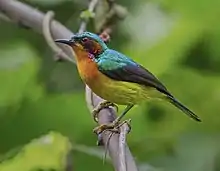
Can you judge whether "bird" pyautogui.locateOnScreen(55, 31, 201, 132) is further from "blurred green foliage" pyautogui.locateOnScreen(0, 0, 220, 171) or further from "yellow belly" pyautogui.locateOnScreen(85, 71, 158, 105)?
"blurred green foliage" pyautogui.locateOnScreen(0, 0, 220, 171)

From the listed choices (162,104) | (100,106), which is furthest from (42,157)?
(162,104)

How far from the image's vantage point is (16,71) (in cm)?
181

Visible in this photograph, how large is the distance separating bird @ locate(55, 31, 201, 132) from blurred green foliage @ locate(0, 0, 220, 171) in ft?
1.14

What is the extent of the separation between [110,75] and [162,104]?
0.47 m

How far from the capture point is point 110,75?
1249 mm

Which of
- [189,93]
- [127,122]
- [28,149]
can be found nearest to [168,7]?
[189,93]

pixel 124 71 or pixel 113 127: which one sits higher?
pixel 124 71

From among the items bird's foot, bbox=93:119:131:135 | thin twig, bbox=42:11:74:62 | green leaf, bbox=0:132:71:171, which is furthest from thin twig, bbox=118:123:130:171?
thin twig, bbox=42:11:74:62

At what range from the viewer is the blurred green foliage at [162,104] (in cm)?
165

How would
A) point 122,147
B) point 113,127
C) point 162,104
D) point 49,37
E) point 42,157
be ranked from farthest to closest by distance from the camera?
point 162,104 → point 49,37 → point 42,157 → point 113,127 → point 122,147

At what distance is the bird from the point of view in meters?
1.23

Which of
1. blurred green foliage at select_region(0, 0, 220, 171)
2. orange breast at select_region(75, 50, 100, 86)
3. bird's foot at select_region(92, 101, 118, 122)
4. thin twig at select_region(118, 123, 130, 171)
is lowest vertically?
thin twig at select_region(118, 123, 130, 171)

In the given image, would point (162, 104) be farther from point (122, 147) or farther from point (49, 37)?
point (122, 147)

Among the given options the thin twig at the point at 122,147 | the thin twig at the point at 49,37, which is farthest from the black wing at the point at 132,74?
the thin twig at the point at 49,37
